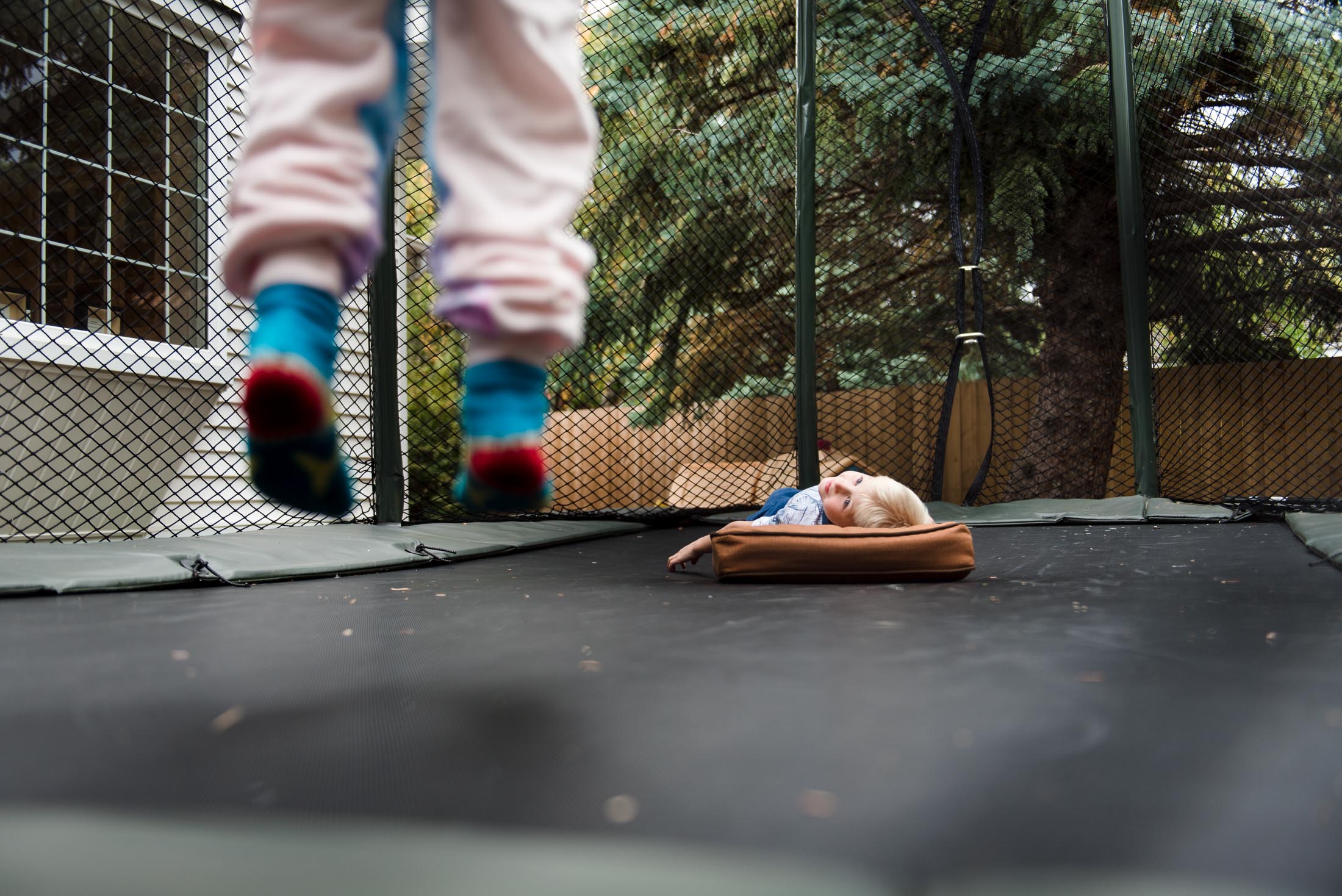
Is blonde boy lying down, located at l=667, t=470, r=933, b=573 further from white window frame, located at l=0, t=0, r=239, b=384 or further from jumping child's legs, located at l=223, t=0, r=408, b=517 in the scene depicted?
white window frame, located at l=0, t=0, r=239, b=384

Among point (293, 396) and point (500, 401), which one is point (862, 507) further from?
point (293, 396)

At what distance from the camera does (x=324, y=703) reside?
2.54 feet

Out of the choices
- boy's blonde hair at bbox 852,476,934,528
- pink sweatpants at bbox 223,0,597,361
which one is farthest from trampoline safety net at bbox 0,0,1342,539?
pink sweatpants at bbox 223,0,597,361

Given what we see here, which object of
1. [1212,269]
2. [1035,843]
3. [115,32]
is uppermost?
[115,32]

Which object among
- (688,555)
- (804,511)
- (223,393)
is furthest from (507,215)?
(223,393)

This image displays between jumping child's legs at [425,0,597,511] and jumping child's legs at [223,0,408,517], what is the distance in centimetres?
6

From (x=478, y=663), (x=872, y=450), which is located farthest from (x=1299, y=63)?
(x=478, y=663)

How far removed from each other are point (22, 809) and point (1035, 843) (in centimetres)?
57

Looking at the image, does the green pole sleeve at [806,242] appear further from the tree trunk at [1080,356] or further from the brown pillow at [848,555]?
the brown pillow at [848,555]

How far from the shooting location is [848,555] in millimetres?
1700

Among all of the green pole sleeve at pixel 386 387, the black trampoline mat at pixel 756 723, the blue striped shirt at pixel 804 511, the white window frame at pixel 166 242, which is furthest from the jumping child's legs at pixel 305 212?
the white window frame at pixel 166 242

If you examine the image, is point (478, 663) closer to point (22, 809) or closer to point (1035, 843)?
point (22, 809)

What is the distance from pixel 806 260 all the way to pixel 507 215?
2897mm

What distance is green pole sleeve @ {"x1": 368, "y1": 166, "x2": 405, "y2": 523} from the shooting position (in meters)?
2.86
